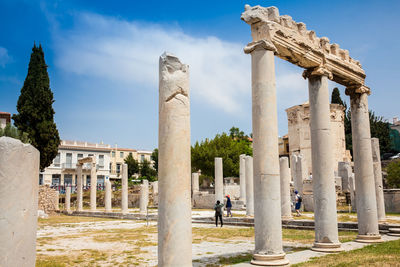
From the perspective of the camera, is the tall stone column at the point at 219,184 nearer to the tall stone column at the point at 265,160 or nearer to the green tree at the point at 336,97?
Result: the tall stone column at the point at 265,160

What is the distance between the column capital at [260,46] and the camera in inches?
322

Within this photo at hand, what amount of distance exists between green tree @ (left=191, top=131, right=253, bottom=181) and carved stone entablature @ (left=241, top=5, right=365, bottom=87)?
121 ft

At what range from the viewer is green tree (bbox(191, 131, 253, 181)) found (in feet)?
160

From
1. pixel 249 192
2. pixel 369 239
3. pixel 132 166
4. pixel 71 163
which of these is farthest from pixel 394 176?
pixel 132 166

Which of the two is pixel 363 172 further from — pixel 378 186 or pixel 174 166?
pixel 174 166

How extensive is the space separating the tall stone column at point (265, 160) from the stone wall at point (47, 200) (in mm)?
29179

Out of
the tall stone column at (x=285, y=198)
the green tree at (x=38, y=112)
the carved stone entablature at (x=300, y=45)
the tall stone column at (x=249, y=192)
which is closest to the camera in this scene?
the carved stone entablature at (x=300, y=45)

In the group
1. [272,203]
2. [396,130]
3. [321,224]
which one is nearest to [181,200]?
[272,203]

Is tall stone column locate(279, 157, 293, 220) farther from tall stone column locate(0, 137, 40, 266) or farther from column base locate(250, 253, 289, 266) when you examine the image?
tall stone column locate(0, 137, 40, 266)

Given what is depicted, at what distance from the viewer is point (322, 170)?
9.54m

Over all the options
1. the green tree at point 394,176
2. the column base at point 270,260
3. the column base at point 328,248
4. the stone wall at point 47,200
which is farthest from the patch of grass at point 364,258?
the stone wall at point 47,200

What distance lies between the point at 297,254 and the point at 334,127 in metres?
39.8

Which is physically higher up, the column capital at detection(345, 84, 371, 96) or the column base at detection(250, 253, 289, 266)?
the column capital at detection(345, 84, 371, 96)

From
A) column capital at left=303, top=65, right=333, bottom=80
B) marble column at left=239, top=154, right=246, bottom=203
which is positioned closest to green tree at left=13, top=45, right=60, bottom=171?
marble column at left=239, top=154, right=246, bottom=203
